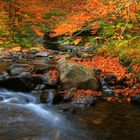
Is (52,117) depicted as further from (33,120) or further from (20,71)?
(20,71)

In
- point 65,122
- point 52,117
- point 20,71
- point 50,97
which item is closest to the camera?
point 65,122

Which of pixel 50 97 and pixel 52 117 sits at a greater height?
pixel 50 97

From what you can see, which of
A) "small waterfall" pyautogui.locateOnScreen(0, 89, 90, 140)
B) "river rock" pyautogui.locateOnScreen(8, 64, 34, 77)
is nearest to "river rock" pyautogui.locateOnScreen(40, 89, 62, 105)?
"small waterfall" pyautogui.locateOnScreen(0, 89, 90, 140)

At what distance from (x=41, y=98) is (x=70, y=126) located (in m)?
2.15

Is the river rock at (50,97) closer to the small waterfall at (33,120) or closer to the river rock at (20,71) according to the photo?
the small waterfall at (33,120)

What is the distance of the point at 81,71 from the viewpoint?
9648 mm

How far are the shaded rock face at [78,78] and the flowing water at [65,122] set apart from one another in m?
1.15

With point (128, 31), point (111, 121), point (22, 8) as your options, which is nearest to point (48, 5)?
point (22, 8)

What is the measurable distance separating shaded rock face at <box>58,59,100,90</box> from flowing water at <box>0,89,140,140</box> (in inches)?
45.5

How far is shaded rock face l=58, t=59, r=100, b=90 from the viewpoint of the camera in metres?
9.41

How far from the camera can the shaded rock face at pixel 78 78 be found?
9.41 metres

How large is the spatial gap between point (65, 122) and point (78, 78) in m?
2.61

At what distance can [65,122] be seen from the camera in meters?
7.20

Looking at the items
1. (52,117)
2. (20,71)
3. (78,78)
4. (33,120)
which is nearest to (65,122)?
(52,117)
